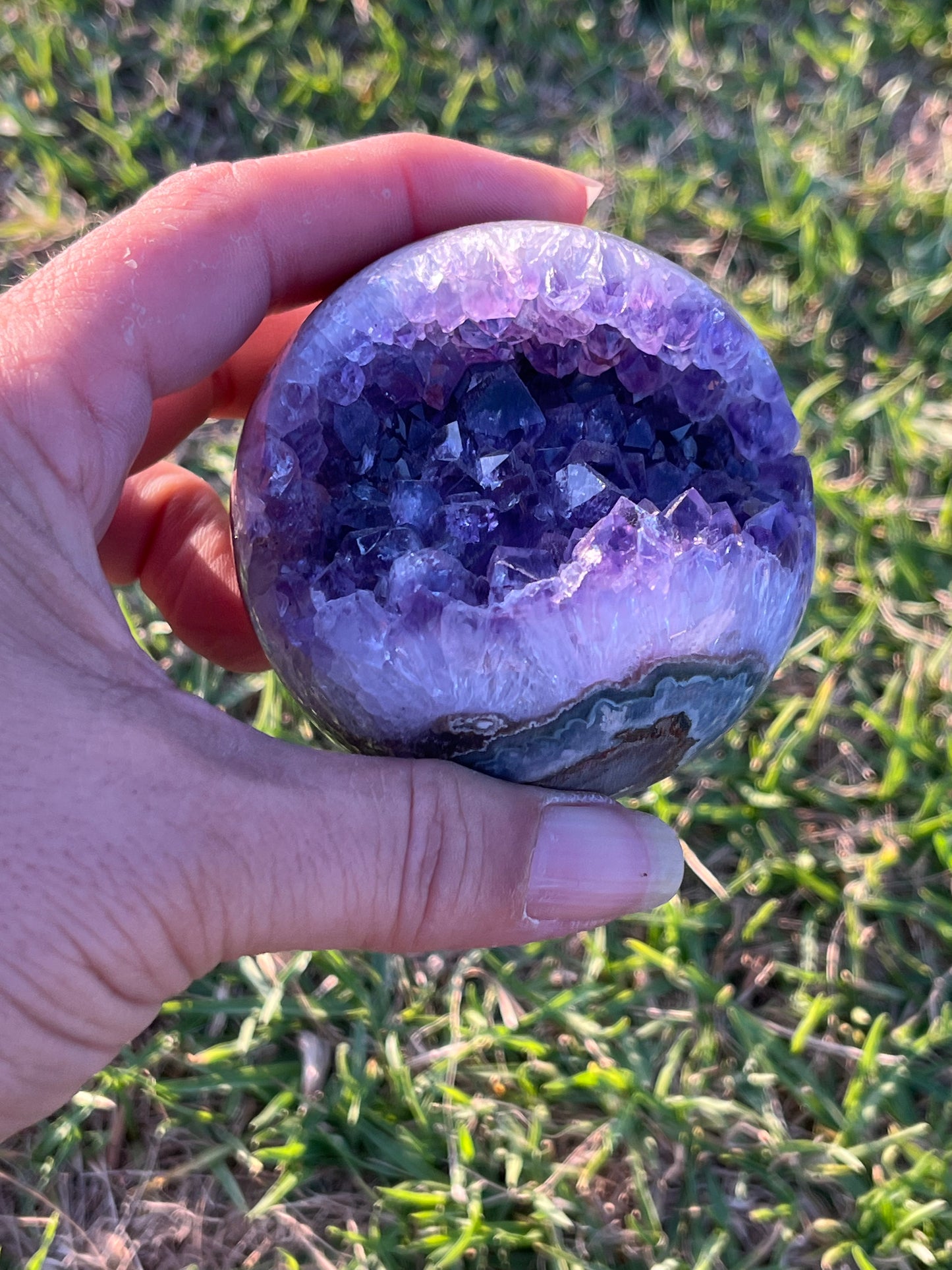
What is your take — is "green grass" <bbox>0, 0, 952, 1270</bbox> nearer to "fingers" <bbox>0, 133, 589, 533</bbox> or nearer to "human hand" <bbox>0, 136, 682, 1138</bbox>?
"human hand" <bbox>0, 136, 682, 1138</bbox>

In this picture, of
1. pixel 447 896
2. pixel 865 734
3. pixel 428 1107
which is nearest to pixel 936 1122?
pixel 865 734

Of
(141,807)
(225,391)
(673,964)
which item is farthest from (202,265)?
(673,964)

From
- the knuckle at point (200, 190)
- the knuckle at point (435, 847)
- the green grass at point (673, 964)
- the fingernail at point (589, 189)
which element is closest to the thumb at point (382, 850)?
the knuckle at point (435, 847)

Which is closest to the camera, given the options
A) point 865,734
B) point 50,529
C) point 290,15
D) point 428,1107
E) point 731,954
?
point 50,529

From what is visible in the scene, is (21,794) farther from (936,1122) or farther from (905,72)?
(905,72)

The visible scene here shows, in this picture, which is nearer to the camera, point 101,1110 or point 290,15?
point 101,1110

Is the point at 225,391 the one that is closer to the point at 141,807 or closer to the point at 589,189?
the point at 589,189
